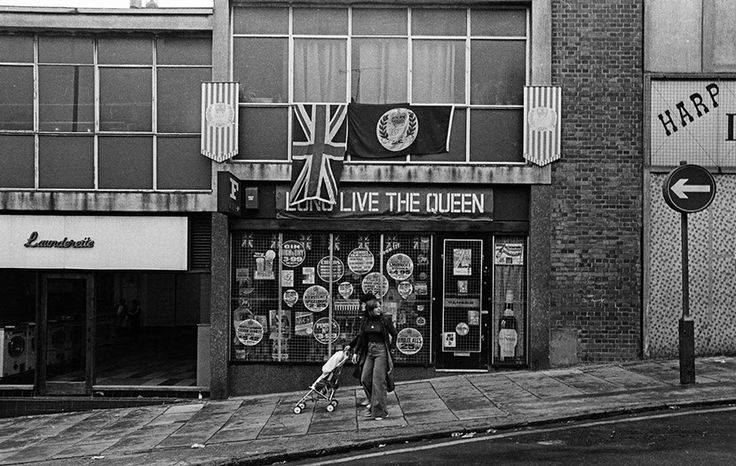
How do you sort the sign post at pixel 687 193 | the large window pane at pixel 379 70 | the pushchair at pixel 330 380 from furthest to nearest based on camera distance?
the large window pane at pixel 379 70
the sign post at pixel 687 193
the pushchair at pixel 330 380

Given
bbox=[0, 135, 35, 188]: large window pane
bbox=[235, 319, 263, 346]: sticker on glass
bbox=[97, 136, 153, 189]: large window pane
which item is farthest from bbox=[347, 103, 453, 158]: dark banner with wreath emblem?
bbox=[0, 135, 35, 188]: large window pane

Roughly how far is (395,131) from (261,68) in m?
2.86

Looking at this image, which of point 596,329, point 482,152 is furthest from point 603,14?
point 596,329

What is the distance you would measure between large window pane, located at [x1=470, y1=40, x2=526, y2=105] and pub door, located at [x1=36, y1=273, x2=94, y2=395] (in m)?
8.39

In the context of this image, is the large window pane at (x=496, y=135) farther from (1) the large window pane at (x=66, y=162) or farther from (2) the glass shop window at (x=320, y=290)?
(1) the large window pane at (x=66, y=162)

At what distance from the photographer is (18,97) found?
15.6 metres

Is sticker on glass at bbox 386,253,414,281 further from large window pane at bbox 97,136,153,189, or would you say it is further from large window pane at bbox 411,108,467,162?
large window pane at bbox 97,136,153,189

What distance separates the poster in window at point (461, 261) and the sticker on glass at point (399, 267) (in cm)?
82

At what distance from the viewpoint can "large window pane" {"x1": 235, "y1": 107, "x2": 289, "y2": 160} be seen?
15438 mm

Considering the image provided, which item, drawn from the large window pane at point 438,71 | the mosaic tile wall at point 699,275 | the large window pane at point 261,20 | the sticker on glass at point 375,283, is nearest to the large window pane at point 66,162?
the large window pane at point 261,20

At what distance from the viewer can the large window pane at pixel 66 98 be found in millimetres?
15609

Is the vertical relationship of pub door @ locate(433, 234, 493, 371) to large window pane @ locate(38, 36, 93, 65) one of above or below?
below

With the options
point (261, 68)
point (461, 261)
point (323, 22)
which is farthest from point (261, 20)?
point (461, 261)

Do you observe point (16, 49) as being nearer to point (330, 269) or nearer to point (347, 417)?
point (330, 269)
